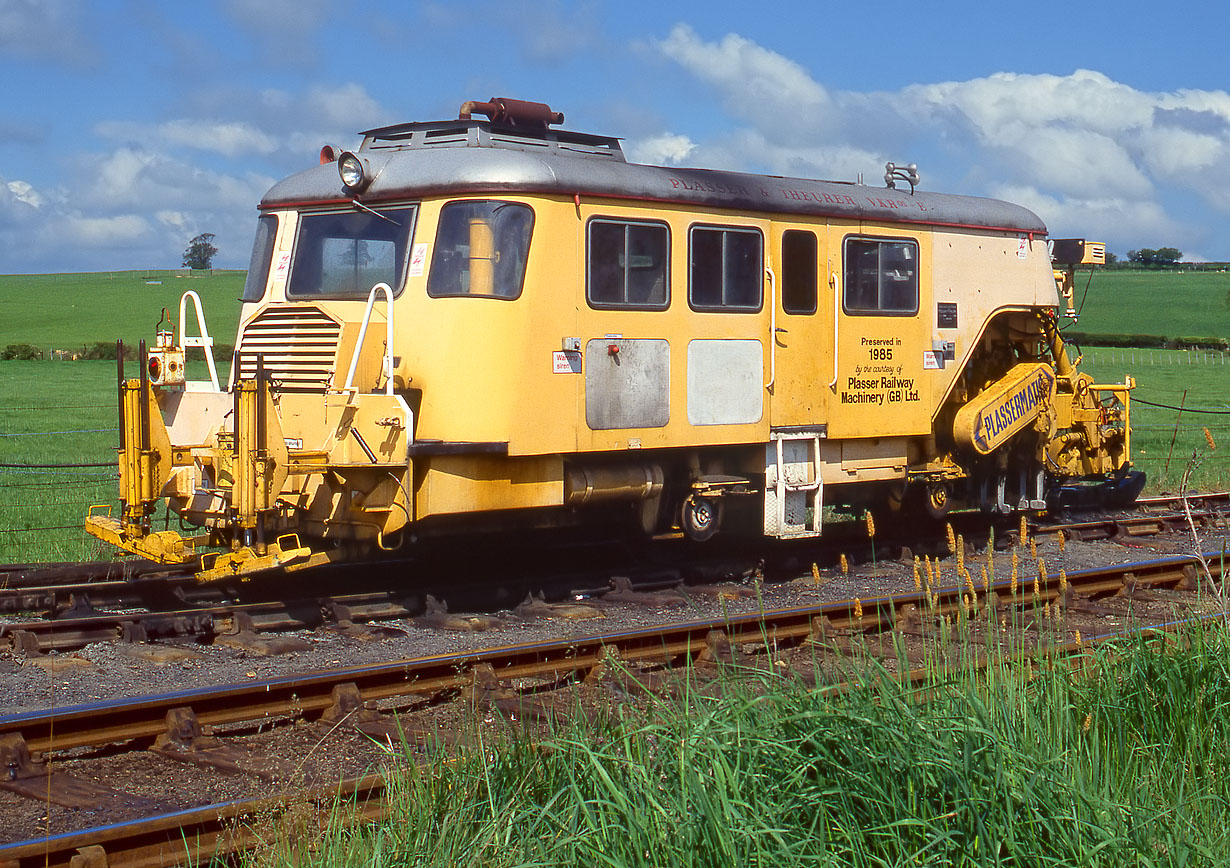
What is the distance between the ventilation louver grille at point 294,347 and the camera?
9.94 metres

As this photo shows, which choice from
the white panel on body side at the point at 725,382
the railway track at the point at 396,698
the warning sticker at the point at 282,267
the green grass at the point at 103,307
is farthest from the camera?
the green grass at the point at 103,307

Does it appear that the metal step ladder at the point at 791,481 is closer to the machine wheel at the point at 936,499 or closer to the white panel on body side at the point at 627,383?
the white panel on body side at the point at 627,383

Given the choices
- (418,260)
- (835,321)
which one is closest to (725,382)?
(835,321)

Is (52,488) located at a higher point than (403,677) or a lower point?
higher

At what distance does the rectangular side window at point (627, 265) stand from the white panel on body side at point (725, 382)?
21.8 inches

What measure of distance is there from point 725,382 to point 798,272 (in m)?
1.28

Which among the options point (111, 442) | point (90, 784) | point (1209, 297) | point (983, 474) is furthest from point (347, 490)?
point (1209, 297)

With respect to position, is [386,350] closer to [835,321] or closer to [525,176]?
[525,176]

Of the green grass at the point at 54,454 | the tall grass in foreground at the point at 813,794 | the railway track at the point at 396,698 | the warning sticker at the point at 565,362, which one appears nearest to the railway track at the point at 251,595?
the green grass at the point at 54,454

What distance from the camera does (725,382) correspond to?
11.0m

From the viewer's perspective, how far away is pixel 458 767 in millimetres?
5035

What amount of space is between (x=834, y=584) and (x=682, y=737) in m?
6.94

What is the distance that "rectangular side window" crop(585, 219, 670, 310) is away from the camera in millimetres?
10148

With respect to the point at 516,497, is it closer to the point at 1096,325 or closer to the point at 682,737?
the point at 682,737
